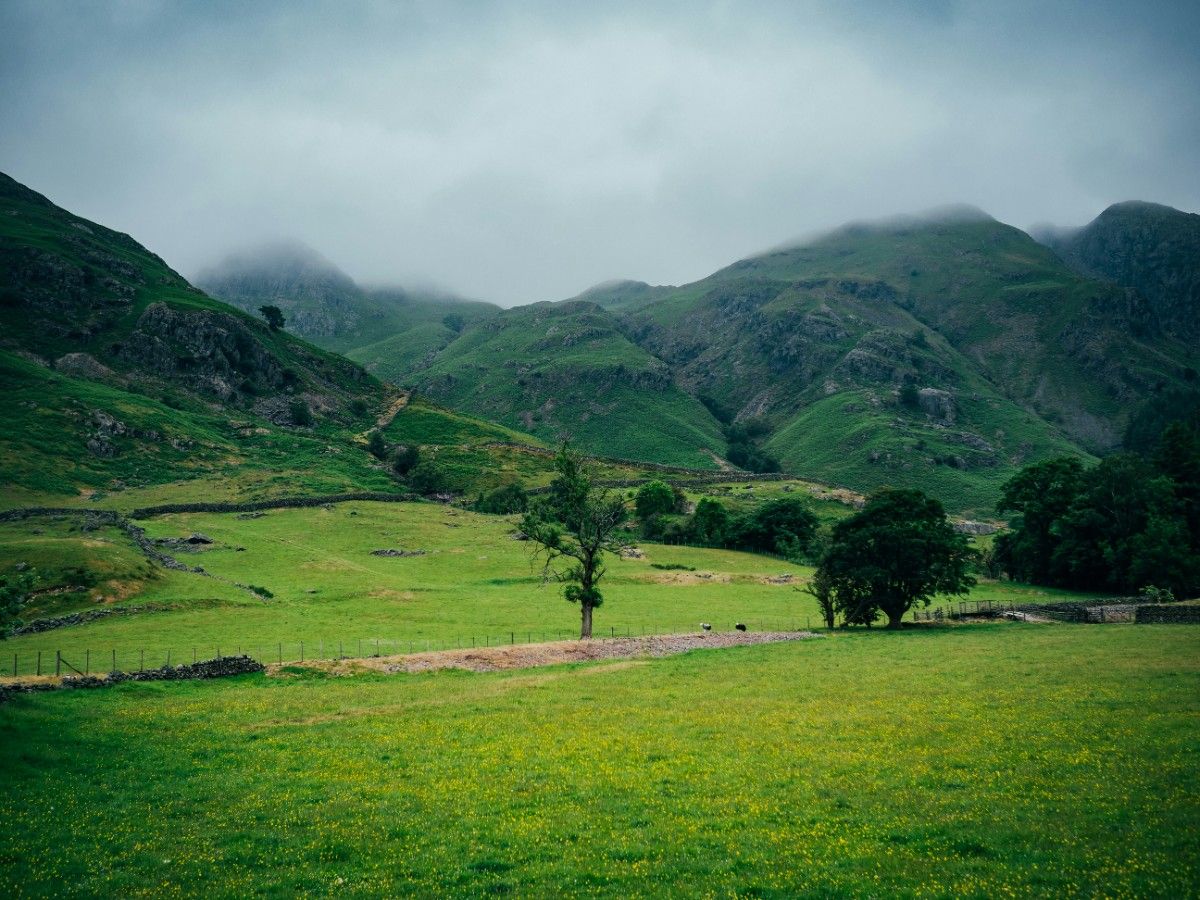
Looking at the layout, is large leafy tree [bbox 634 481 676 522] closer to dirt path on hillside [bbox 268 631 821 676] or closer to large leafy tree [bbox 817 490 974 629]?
large leafy tree [bbox 817 490 974 629]

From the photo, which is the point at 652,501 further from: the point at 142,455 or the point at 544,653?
the point at 142,455

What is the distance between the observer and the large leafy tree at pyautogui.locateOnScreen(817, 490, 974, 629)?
214ft

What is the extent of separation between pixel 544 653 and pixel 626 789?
31.6 metres

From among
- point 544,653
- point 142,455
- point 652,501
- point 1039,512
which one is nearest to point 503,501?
point 652,501

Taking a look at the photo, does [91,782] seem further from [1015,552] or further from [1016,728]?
[1015,552]

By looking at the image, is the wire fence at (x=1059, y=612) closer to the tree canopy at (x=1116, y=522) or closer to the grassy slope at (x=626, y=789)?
the tree canopy at (x=1116, y=522)

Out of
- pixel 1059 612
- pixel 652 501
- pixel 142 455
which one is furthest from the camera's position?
pixel 142 455

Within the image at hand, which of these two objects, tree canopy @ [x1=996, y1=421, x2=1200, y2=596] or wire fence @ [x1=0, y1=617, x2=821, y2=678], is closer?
wire fence @ [x1=0, y1=617, x2=821, y2=678]

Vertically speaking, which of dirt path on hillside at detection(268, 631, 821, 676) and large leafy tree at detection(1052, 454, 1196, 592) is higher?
large leafy tree at detection(1052, 454, 1196, 592)

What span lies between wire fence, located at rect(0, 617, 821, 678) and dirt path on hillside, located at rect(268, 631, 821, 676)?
2.03 meters

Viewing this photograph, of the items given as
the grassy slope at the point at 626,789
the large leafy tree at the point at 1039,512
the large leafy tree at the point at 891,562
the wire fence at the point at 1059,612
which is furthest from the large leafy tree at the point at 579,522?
the large leafy tree at the point at 1039,512

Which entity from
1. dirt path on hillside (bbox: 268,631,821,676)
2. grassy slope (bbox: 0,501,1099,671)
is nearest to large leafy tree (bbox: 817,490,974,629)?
grassy slope (bbox: 0,501,1099,671)

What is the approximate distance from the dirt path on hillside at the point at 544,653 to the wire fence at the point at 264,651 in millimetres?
2027

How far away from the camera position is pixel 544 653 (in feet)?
171
